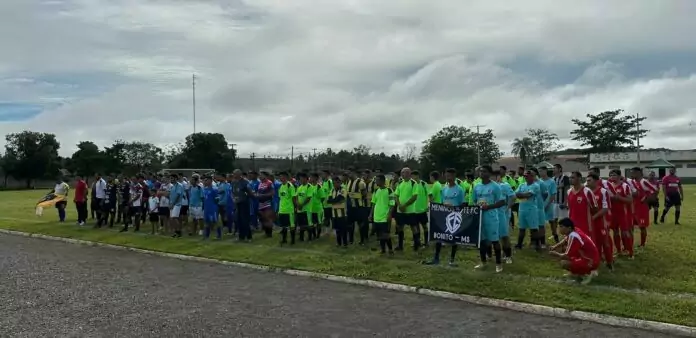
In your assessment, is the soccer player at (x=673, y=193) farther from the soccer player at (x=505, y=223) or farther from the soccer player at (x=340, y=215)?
the soccer player at (x=340, y=215)

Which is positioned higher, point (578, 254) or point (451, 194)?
point (451, 194)

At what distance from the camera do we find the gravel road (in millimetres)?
7750

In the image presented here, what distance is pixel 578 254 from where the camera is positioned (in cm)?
971

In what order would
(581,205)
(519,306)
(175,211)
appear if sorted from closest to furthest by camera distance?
(519,306) → (581,205) → (175,211)

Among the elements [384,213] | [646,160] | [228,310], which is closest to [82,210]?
[384,213]

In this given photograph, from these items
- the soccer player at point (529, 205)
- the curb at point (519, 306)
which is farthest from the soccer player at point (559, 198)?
the curb at point (519, 306)

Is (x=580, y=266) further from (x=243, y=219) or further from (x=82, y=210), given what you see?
A: (x=82, y=210)

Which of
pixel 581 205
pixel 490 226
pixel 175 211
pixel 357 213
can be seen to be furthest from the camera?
pixel 175 211

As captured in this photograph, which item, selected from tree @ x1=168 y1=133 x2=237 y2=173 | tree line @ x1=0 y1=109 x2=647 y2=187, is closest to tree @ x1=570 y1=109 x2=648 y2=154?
tree line @ x1=0 y1=109 x2=647 y2=187

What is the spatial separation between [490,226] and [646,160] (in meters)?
87.0

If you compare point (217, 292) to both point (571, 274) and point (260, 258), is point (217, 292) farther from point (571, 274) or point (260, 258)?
point (571, 274)

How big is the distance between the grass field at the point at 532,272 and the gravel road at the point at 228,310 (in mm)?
619

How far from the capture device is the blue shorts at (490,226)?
11.0 metres

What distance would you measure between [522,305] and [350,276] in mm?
3687
